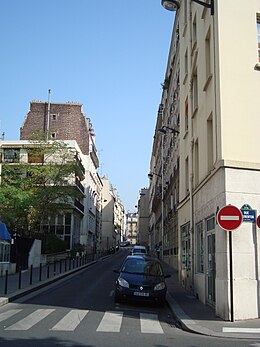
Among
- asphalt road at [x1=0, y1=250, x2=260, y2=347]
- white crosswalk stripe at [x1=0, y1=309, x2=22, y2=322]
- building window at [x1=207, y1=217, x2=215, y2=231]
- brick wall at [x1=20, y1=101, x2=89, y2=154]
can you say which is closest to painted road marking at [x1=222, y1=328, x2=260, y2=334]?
asphalt road at [x1=0, y1=250, x2=260, y2=347]

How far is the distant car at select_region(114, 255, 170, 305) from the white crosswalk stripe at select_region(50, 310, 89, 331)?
184 cm

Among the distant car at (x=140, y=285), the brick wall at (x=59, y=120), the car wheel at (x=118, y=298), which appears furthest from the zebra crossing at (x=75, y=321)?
the brick wall at (x=59, y=120)

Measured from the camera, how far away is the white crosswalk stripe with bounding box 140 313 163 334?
956cm

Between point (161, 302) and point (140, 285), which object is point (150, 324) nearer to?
point (140, 285)

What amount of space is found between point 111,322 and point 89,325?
28.4 inches

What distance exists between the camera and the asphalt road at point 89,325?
8133 mm

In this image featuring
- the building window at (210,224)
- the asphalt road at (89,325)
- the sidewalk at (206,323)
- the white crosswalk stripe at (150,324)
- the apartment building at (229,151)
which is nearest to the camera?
the asphalt road at (89,325)

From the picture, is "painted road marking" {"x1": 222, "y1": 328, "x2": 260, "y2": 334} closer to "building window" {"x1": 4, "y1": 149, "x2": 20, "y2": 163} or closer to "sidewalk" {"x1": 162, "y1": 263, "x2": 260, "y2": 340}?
"sidewalk" {"x1": 162, "y1": 263, "x2": 260, "y2": 340}

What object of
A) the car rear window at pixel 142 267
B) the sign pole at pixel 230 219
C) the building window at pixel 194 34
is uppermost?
the building window at pixel 194 34

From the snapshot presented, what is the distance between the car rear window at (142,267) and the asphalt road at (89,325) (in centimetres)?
110

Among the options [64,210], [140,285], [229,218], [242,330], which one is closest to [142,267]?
[140,285]

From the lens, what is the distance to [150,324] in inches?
415

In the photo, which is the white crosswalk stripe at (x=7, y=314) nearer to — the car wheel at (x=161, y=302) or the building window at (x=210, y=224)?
the car wheel at (x=161, y=302)

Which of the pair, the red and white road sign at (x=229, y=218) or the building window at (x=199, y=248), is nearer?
the red and white road sign at (x=229, y=218)
